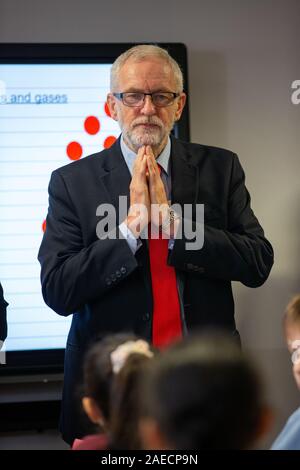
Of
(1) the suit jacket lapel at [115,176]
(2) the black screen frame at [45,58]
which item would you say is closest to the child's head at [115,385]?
(1) the suit jacket lapel at [115,176]

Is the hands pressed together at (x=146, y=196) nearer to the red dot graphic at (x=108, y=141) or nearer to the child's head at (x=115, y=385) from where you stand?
the child's head at (x=115, y=385)

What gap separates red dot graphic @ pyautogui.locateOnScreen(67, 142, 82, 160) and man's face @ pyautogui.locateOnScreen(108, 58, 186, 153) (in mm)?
963

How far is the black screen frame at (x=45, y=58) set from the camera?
2963 mm

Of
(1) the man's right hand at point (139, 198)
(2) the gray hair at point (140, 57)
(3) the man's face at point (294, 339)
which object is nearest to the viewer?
(3) the man's face at point (294, 339)

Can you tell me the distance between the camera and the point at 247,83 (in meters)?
3.16

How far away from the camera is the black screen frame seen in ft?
9.72

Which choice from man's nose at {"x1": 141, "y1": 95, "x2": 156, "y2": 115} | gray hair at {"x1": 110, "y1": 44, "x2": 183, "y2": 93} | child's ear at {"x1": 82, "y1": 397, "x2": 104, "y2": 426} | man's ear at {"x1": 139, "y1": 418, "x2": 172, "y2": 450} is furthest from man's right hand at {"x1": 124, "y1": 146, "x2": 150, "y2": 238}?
man's ear at {"x1": 139, "y1": 418, "x2": 172, "y2": 450}

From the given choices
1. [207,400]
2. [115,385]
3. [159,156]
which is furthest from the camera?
[159,156]

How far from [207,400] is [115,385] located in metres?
0.34

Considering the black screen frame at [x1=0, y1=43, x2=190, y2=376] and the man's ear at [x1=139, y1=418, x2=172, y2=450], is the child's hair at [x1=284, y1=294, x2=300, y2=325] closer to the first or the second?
the man's ear at [x1=139, y1=418, x2=172, y2=450]

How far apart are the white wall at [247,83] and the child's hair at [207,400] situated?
7.18 ft

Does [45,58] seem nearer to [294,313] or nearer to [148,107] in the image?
[148,107]

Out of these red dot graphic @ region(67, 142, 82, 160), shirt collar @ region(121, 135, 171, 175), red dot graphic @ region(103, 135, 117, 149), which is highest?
red dot graphic @ region(103, 135, 117, 149)

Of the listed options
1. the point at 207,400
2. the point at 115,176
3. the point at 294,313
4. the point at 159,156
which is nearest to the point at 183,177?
the point at 159,156
